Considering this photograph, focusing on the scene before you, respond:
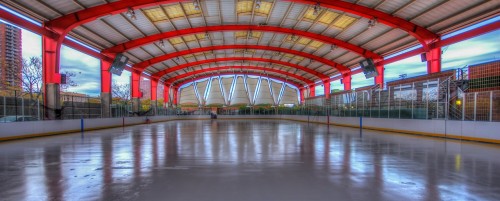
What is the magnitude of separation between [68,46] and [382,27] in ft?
88.4

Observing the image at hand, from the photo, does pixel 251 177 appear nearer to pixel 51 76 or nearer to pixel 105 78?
pixel 51 76

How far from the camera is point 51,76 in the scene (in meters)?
18.0

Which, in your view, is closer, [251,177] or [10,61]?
[251,177]

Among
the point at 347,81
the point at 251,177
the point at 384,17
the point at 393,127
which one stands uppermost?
the point at 384,17

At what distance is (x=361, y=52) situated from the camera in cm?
2962

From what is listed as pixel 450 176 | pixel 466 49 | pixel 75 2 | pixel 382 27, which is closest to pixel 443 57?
pixel 466 49

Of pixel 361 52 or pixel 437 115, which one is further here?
pixel 361 52

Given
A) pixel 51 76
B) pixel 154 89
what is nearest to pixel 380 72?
pixel 51 76

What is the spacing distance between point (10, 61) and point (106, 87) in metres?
12.5

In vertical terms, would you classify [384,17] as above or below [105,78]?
above

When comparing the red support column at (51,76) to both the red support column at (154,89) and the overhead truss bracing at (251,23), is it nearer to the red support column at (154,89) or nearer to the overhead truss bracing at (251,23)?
the overhead truss bracing at (251,23)

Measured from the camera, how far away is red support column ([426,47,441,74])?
22219 millimetres

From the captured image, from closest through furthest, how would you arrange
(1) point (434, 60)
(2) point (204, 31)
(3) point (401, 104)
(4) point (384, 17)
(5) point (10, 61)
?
(3) point (401, 104) < (4) point (384, 17) < (1) point (434, 60) < (2) point (204, 31) < (5) point (10, 61)

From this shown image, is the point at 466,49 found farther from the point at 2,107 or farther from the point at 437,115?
the point at 2,107
